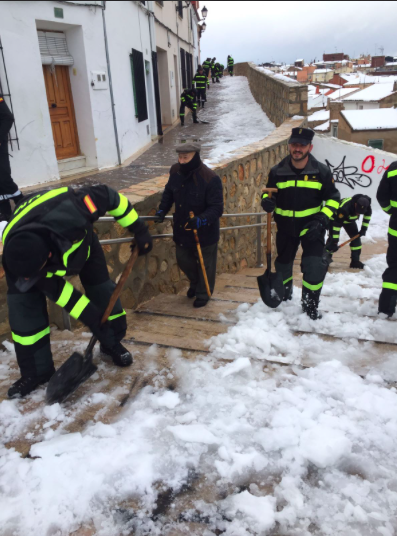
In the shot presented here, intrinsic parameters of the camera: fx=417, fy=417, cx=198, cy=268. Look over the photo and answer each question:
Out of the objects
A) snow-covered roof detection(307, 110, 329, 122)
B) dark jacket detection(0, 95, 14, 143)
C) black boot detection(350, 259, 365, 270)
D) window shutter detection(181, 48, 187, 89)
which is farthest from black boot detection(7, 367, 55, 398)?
snow-covered roof detection(307, 110, 329, 122)

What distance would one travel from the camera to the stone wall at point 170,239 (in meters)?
3.79

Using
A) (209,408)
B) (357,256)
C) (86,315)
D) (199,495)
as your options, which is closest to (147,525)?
(199,495)

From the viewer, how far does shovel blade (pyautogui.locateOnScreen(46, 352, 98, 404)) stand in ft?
7.79

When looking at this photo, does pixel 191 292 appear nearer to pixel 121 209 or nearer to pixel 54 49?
pixel 121 209

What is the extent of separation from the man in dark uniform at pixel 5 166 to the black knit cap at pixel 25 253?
288 centimetres

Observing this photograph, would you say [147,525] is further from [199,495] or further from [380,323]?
[380,323]

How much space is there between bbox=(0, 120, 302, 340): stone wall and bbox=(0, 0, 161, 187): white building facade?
299cm

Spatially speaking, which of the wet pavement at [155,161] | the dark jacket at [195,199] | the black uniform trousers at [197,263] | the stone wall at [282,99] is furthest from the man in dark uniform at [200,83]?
the black uniform trousers at [197,263]

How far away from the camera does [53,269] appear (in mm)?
2262

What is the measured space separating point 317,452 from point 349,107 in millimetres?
35129

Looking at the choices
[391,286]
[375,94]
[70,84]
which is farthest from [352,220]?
[375,94]

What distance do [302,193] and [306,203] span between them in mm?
93

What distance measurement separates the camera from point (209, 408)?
229 cm

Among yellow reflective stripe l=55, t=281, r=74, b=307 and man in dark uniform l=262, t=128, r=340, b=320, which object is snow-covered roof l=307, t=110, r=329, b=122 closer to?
man in dark uniform l=262, t=128, r=340, b=320
